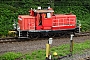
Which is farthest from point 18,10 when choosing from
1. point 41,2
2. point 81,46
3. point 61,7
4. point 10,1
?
point 81,46

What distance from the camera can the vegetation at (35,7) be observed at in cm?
2261

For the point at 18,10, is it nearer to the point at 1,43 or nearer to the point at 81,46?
the point at 1,43

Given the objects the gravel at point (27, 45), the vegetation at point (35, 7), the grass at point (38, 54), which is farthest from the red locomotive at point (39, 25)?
the grass at point (38, 54)

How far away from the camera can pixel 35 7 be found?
26.3m

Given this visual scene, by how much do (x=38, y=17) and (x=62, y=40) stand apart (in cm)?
261

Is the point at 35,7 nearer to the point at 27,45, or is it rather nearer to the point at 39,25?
the point at 39,25

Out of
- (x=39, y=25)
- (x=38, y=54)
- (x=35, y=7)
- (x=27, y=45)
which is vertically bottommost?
(x=27, y=45)

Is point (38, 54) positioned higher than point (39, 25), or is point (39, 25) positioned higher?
point (39, 25)

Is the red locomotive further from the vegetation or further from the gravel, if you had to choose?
the vegetation

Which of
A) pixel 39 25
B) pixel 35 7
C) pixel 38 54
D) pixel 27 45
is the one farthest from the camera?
pixel 35 7

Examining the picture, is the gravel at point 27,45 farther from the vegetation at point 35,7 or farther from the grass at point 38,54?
the vegetation at point 35,7

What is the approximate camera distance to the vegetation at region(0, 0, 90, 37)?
2261cm

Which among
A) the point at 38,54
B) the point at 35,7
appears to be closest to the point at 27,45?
the point at 38,54

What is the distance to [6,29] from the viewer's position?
21.0 metres
